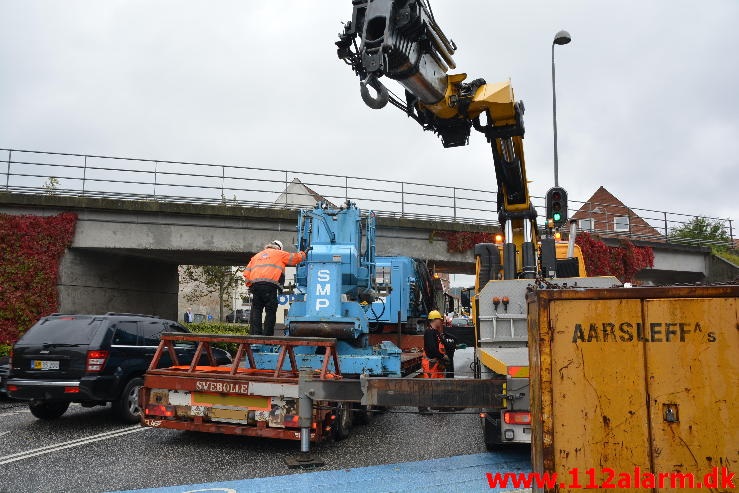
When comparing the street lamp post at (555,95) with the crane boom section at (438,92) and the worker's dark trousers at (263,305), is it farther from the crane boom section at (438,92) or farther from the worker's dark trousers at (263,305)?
the worker's dark trousers at (263,305)

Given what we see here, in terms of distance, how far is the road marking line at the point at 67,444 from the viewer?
6746 millimetres

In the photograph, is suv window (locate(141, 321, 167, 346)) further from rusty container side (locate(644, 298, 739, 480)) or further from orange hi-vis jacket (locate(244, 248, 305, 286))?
rusty container side (locate(644, 298, 739, 480))

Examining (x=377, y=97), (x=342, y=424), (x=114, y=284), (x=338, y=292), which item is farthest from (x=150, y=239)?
(x=377, y=97)

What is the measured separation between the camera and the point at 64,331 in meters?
8.48

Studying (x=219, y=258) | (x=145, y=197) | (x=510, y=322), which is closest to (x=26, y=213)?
(x=145, y=197)

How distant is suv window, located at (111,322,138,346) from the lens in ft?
28.4

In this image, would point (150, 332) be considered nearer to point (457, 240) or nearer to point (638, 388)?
point (638, 388)

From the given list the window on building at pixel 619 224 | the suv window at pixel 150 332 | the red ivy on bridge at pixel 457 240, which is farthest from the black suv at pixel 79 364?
the window on building at pixel 619 224

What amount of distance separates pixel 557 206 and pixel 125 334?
21.7 ft

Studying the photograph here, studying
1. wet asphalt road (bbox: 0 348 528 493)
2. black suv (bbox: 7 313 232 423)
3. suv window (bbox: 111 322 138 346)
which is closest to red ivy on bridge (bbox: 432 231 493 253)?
wet asphalt road (bbox: 0 348 528 493)

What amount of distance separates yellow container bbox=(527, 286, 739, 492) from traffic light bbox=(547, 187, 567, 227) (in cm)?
427

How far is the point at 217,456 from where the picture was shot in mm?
6867

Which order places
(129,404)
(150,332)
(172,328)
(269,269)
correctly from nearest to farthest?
(269,269) → (129,404) → (150,332) → (172,328)

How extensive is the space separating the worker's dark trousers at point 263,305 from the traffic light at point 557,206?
4060 millimetres
